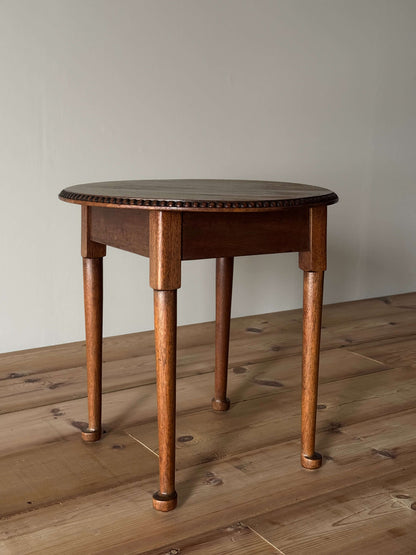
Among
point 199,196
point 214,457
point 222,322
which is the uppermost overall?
point 199,196

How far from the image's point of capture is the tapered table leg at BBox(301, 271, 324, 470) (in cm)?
136

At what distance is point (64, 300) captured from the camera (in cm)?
227

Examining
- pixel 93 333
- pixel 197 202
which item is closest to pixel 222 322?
pixel 93 333

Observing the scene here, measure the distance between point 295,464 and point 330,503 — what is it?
0.17m

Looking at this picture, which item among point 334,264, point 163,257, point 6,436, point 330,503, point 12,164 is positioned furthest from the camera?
point 334,264

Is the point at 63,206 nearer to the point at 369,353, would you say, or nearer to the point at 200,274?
the point at 200,274

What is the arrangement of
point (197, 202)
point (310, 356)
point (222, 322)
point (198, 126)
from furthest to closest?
1. point (198, 126)
2. point (222, 322)
3. point (310, 356)
4. point (197, 202)

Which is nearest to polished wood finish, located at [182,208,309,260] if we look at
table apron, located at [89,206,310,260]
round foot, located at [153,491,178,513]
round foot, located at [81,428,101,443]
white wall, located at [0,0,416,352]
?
table apron, located at [89,206,310,260]

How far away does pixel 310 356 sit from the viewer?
1.38 m

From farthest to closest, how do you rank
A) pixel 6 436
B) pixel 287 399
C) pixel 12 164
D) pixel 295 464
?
pixel 12 164 → pixel 287 399 → pixel 6 436 → pixel 295 464

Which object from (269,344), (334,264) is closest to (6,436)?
(269,344)

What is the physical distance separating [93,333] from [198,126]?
3.82 ft

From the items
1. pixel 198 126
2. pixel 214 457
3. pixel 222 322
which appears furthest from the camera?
pixel 198 126

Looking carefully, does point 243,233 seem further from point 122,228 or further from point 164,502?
point 164,502
